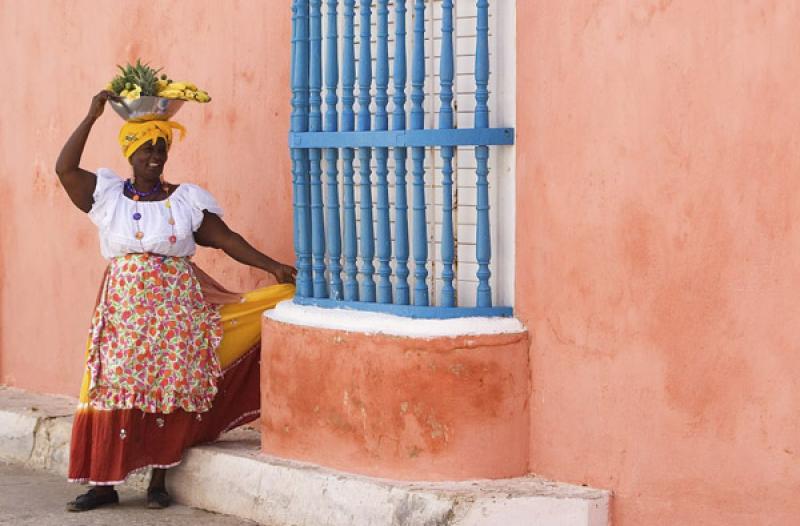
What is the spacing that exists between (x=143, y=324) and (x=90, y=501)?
2.43ft

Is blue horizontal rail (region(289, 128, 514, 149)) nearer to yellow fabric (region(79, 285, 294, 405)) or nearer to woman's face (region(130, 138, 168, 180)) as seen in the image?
woman's face (region(130, 138, 168, 180))

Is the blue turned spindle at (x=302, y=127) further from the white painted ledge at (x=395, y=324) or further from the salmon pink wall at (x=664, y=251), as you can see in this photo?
the salmon pink wall at (x=664, y=251)

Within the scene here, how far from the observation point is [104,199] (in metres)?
6.21

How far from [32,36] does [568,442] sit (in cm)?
403

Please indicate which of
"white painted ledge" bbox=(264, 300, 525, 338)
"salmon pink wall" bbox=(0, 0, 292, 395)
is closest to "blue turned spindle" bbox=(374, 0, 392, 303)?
"white painted ledge" bbox=(264, 300, 525, 338)

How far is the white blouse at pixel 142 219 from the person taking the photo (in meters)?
6.19

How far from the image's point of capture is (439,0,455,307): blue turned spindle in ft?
18.1

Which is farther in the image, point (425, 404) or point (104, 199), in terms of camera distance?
point (104, 199)

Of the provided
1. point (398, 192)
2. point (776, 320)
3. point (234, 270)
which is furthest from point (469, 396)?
point (234, 270)

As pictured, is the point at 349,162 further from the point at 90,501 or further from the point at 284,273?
the point at 90,501

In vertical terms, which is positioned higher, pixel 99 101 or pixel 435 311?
pixel 99 101

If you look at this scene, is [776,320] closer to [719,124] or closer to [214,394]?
[719,124]

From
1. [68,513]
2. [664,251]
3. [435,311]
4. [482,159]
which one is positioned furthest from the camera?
[68,513]

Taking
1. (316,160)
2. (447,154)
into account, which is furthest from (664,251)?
(316,160)
